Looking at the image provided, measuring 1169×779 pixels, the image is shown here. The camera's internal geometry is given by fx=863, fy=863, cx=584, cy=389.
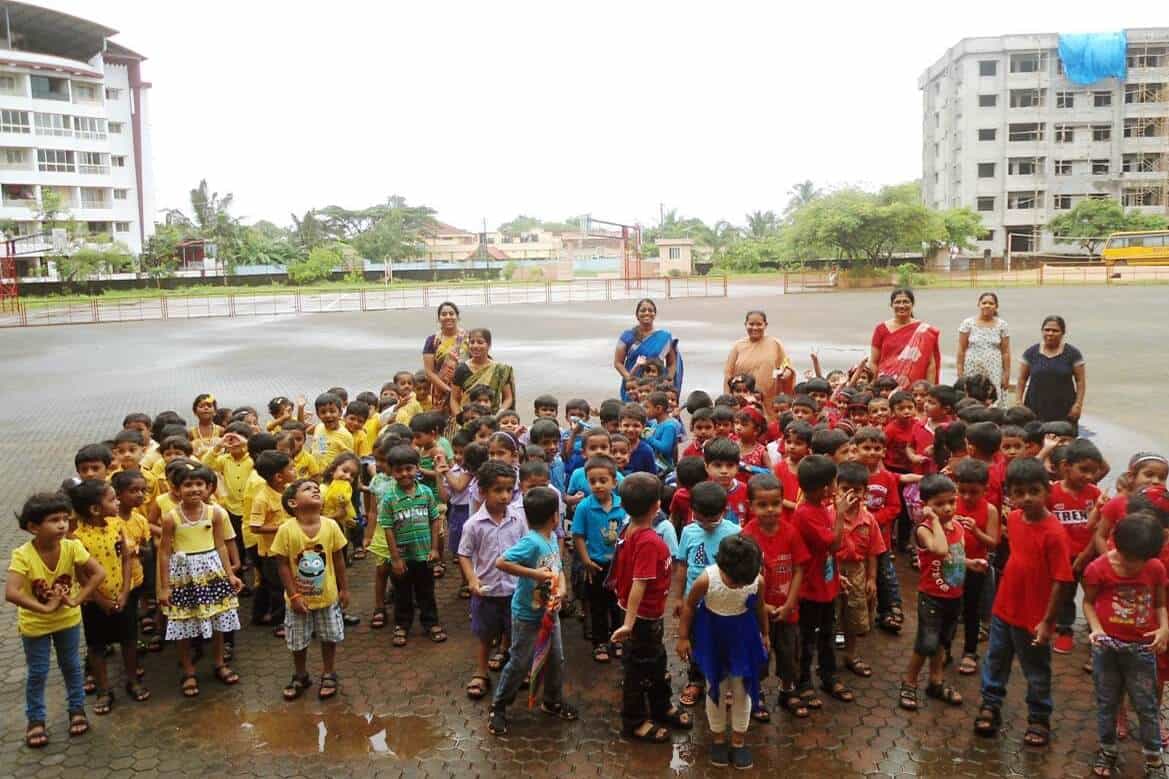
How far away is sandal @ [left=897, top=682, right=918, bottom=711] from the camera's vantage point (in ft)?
14.6

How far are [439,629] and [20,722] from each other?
7.52 ft

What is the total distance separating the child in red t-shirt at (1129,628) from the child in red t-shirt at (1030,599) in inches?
7.5

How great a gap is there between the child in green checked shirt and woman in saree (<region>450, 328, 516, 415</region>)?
7.45 feet

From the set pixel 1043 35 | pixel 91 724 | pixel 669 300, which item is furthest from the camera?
pixel 1043 35

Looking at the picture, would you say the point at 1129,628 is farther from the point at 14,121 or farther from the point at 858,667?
the point at 14,121

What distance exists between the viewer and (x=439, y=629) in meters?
5.55

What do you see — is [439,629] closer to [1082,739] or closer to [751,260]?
[1082,739]

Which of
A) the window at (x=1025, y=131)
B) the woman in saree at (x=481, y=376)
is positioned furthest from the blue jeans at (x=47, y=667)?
the window at (x=1025, y=131)

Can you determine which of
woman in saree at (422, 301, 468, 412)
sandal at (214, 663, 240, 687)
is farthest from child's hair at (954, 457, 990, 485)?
woman in saree at (422, 301, 468, 412)

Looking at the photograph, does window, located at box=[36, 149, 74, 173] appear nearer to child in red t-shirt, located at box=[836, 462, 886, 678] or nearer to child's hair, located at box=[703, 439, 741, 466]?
child's hair, located at box=[703, 439, 741, 466]

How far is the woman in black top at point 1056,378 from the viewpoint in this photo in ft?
24.9

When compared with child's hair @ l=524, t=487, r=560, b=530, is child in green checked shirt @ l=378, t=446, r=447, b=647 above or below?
below

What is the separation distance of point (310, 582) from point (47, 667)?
1322 millimetres

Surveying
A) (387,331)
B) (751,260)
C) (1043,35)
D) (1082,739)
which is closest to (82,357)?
(387,331)
